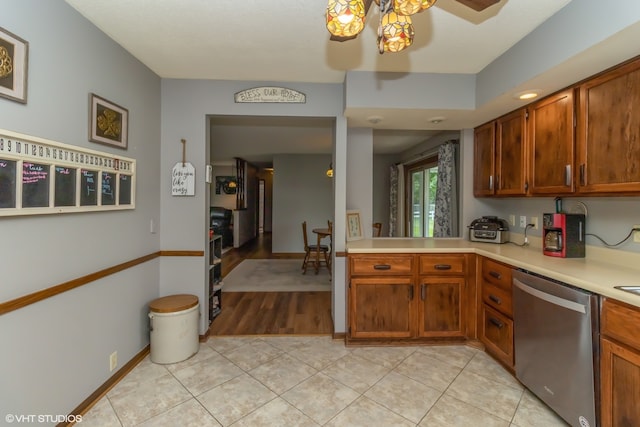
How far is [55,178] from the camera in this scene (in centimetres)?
157

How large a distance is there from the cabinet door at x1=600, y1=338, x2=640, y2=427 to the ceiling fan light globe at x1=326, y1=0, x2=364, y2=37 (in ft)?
6.25

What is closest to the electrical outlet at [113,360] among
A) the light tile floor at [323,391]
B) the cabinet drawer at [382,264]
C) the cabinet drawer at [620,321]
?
the light tile floor at [323,391]

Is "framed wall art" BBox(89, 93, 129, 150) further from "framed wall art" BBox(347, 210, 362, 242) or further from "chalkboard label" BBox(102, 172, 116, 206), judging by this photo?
"framed wall art" BBox(347, 210, 362, 242)

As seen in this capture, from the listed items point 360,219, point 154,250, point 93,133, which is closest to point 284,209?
point 360,219

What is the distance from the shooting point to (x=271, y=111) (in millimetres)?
2729

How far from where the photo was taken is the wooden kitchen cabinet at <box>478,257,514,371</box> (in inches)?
86.6

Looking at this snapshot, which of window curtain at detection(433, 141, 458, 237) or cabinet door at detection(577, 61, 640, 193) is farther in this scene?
window curtain at detection(433, 141, 458, 237)

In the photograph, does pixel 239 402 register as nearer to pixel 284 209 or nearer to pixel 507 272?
pixel 507 272

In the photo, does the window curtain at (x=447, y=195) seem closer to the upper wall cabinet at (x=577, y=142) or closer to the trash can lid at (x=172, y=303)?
the upper wall cabinet at (x=577, y=142)

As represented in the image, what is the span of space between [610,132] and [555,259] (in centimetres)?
91

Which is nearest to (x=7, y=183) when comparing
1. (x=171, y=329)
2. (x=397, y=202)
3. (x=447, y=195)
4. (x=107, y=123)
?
(x=107, y=123)

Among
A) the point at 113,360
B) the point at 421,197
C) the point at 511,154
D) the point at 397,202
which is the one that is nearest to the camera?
the point at 113,360

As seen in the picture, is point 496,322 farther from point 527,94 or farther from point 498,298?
point 527,94

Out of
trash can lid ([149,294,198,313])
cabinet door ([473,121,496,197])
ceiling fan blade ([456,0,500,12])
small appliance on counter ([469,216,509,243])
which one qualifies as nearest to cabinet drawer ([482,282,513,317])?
small appliance on counter ([469,216,509,243])
